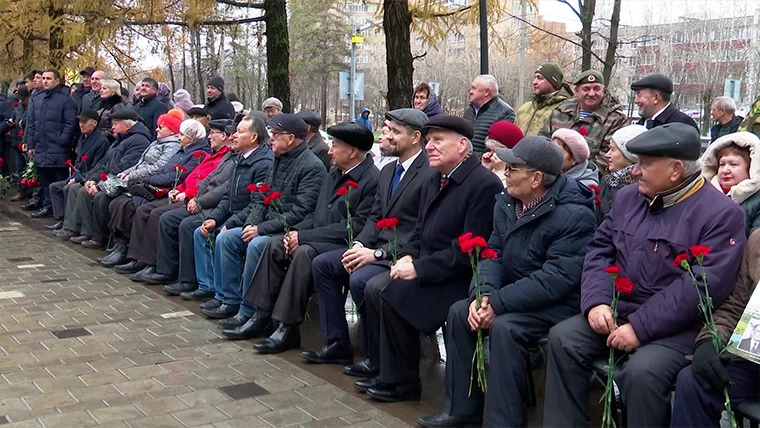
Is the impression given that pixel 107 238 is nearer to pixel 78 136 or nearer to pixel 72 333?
pixel 78 136

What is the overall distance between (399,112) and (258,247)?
64.4 inches

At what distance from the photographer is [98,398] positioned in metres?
5.05

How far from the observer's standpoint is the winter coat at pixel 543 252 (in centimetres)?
438

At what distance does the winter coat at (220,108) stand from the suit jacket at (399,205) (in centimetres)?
525

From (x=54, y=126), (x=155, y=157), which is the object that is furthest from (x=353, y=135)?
(x=54, y=126)

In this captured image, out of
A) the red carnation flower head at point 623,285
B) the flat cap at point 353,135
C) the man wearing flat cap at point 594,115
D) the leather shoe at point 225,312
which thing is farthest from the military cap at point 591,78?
the leather shoe at point 225,312

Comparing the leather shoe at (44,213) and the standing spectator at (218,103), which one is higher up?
the standing spectator at (218,103)

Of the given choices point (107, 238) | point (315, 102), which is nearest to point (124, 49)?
point (107, 238)

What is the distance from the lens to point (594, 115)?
6488 millimetres

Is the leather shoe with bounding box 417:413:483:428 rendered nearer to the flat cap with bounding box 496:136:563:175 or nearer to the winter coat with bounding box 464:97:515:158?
the flat cap with bounding box 496:136:563:175

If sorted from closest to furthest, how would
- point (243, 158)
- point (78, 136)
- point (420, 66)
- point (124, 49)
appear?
1. point (243, 158)
2. point (78, 136)
3. point (124, 49)
4. point (420, 66)

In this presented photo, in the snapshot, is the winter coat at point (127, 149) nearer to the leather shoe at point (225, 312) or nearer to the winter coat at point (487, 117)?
the leather shoe at point (225, 312)

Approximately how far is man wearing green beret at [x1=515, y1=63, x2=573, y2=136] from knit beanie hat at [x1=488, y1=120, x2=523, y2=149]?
129 centimetres

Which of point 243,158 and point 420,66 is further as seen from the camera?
point 420,66
